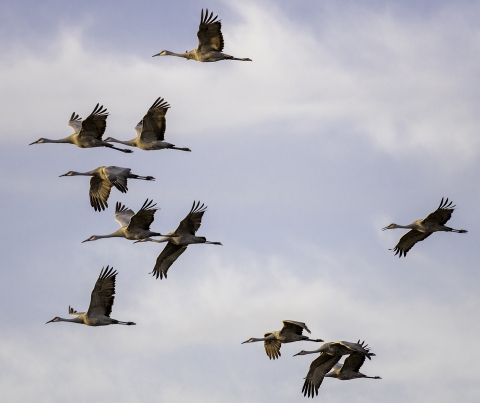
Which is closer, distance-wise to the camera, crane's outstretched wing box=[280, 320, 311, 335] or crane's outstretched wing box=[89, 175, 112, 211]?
crane's outstretched wing box=[280, 320, 311, 335]

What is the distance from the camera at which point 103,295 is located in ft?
131

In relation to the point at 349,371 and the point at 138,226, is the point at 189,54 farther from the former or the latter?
the point at 349,371

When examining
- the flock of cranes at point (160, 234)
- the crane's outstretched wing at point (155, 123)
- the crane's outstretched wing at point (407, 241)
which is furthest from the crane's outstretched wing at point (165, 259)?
the crane's outstretched wing at point (407, 241)

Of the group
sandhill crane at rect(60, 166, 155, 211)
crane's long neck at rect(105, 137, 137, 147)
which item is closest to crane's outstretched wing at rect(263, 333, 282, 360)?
sandhill crane at rect(60, 166, 155, 211)

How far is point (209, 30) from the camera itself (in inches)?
1628

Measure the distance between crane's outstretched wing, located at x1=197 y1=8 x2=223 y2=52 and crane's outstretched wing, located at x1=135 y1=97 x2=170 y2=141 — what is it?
2354 millimetres

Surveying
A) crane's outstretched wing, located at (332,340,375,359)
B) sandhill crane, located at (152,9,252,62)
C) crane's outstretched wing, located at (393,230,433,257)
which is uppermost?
sandhill crane, located at (152,9,252,62)

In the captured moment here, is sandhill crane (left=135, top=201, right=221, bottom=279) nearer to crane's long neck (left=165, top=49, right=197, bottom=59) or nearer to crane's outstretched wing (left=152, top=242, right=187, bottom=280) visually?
crane's outstretched wing (left=152, top=242, right=187, bottom=280)

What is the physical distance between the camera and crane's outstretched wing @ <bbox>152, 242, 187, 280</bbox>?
44188mm

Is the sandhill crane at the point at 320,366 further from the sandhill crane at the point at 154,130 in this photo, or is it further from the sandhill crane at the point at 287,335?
the sandhill crane at the point at 154,130

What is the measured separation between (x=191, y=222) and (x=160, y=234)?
1.44 meters

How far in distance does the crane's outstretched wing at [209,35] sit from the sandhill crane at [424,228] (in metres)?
9.09

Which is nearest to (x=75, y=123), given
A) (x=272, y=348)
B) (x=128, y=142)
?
(x=128, y=142)

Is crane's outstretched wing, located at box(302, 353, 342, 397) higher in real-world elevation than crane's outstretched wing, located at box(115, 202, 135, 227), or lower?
lower
